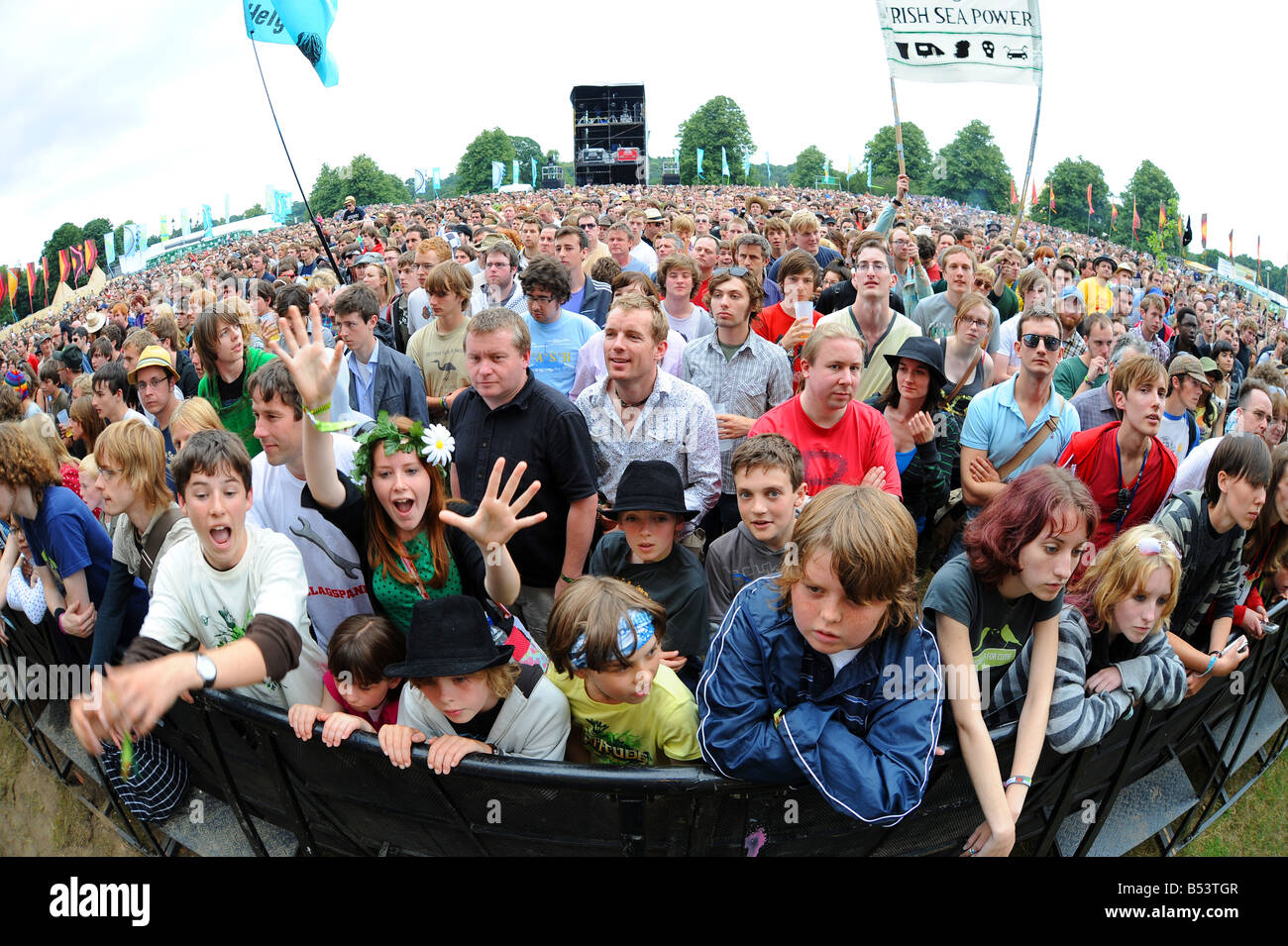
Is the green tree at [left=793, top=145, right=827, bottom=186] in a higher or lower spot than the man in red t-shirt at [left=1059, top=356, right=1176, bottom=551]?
higher

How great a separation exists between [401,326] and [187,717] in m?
5.19

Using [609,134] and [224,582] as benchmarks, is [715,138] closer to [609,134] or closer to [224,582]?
[609,134]

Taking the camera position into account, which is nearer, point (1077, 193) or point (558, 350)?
point (558, 350)

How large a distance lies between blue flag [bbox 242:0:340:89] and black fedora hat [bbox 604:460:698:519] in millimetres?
5285

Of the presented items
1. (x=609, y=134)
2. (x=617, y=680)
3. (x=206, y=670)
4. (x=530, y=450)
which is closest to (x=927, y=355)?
(x=530, y=450)

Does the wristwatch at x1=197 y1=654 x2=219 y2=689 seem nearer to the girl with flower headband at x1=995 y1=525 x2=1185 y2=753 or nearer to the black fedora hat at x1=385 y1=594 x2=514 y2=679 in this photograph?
the black fedora hat at x1=385 y1=594 x2=514 y2=679

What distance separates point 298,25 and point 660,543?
18.7ft

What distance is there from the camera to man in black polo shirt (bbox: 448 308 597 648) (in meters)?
3.84

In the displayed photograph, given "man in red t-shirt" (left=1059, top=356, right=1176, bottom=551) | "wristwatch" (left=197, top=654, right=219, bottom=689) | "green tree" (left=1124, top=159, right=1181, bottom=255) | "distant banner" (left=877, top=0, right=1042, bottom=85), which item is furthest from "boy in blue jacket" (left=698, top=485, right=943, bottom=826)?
"green tree" (left=1124, top=159, right=1181, bottom=255)

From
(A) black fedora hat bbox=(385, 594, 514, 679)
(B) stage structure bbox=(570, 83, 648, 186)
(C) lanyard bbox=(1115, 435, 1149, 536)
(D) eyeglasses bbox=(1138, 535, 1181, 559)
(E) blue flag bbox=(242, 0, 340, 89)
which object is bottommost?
(A) black fedora hat bbox=(385, 594, 514, 679)

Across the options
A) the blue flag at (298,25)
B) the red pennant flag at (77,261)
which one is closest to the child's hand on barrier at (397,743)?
the blue flag at (298,25)

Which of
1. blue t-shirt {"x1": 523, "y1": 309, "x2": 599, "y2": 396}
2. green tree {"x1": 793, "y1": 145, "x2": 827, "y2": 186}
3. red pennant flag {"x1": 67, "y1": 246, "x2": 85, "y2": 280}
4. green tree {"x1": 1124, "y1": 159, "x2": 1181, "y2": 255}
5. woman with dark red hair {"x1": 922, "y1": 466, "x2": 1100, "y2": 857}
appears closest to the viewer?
woman with dark red hair {"x1": 922, "y1": 466, "x2": 1100, "y2": 857}

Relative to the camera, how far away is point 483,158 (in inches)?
3575
